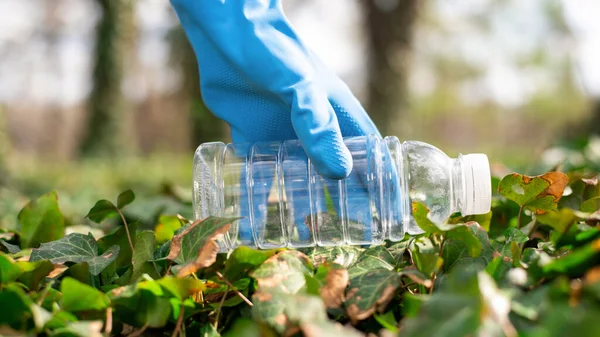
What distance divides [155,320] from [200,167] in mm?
756

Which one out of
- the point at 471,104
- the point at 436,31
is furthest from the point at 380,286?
the point at 471,104

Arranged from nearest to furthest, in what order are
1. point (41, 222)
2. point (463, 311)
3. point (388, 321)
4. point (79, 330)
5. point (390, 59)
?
point (463, 311), point (79, 330), point (388, 321), point (41, 222), point (390, 59)

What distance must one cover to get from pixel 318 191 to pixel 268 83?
37 cm

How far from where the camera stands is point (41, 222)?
132 cm

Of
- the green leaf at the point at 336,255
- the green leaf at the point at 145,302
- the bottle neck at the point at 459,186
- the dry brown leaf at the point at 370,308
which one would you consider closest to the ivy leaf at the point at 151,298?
the green leaf at the point at 145,302

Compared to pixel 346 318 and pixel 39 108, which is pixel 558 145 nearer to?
pixel 346 318

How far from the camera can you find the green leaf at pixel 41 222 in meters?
1.30

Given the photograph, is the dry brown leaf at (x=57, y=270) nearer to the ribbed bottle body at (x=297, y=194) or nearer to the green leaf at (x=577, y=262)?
the ribbed bottle body at (x=297, y=194)

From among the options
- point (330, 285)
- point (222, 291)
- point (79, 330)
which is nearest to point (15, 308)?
point (79, 330)

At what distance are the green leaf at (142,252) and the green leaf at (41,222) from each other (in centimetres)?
35

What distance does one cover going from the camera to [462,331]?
607 mm

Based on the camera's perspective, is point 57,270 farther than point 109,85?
No

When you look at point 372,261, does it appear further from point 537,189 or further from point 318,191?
point 318,191

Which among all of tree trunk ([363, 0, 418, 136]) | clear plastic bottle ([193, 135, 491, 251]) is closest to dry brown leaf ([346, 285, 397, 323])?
clear plastic bottle ([193, 135, 491, 251])
